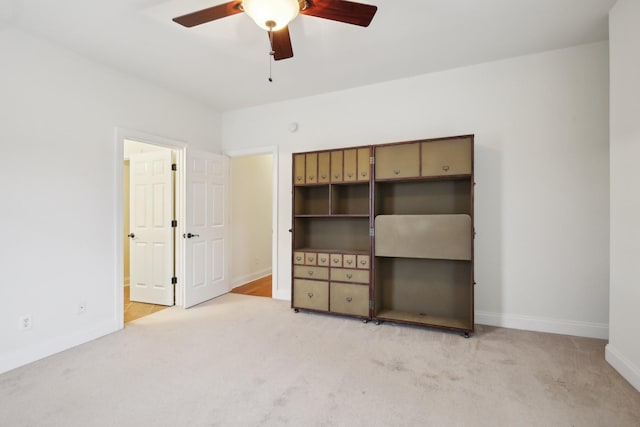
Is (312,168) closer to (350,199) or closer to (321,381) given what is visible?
(350,199)

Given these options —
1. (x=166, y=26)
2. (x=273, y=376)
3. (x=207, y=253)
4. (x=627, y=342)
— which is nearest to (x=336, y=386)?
(x=273, y=376)

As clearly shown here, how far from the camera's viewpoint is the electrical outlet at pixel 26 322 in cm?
250

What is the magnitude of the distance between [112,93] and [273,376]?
10.5 ft

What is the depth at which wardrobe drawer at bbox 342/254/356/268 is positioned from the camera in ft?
11.1

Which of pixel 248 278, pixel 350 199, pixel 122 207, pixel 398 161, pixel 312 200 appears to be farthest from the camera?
pixel 248 278

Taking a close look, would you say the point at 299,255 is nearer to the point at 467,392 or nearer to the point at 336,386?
the point at 336,386

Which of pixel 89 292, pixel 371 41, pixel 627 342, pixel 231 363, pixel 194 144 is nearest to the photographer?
pixel 627 342

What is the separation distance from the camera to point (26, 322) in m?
2.52

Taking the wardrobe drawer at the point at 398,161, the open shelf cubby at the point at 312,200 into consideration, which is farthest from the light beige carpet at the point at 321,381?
the wardrobe drawer at the point at 398,161

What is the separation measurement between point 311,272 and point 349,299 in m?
0.54

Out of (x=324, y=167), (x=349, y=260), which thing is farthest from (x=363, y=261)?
(x=324, y=167)

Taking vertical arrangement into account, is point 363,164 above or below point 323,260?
above

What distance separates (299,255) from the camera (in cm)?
366

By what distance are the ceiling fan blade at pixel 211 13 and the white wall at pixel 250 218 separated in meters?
2.89
